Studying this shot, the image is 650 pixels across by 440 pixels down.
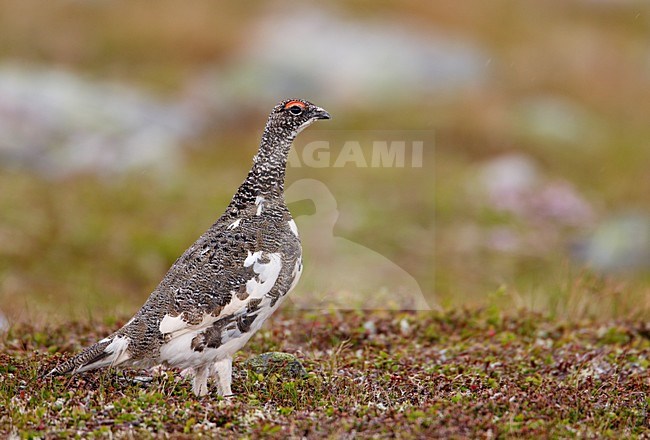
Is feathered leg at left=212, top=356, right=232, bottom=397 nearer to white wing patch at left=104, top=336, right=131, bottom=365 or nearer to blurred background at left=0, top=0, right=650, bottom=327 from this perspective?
white wing patch at left=104, top=336, right=131, bottom=365

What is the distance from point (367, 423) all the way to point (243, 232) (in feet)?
6.06

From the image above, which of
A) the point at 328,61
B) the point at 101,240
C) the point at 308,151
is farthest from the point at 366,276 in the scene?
the point at 328,61

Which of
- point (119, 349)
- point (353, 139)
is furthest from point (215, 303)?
point (353, 139)

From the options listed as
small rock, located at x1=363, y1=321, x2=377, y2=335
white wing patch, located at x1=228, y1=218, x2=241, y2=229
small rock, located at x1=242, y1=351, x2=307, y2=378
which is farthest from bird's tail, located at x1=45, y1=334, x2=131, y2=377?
small rock, located at x1=363, y1=321, x2=377, y2=335

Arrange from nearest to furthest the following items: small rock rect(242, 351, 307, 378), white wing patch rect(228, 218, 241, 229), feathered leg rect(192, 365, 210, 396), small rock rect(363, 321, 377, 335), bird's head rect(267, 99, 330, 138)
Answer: feathered leg rect(192, 365, 210, 396) < white wing patch rect(228, 218, 241, 229) < bird's head rect(267, 99, 330, 138) < small rock rect(242, 351, 307, 378) < small rock rect(363, 321, 377, 335)

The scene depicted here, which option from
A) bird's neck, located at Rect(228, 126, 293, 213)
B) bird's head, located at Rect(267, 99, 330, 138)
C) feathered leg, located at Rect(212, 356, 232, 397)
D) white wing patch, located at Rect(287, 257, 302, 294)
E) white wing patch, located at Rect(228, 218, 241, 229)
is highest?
bird's head, located at Rect(267, 99, 330, 138)

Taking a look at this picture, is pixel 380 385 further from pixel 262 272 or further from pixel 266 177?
pixel 266 177

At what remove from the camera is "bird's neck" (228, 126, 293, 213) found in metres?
7.55

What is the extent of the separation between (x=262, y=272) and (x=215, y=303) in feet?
1.42

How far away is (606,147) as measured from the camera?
2269 centimetres

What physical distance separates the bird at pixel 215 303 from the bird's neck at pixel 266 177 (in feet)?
0.22

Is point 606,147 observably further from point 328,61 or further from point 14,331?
point 14,331

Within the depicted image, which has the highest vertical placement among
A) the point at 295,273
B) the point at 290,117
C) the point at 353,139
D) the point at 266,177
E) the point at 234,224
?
the point at 290,117

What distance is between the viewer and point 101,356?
6.86 meters
